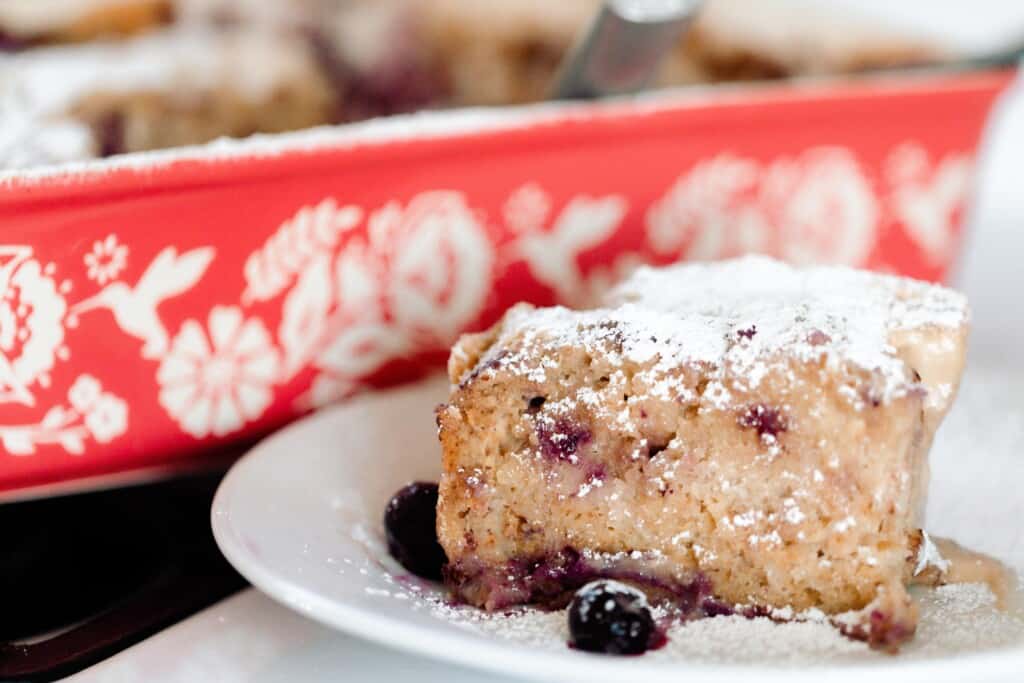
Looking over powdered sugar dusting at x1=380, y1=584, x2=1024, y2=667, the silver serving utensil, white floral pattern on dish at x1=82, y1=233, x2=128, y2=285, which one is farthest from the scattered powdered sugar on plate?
the silver serving utensil

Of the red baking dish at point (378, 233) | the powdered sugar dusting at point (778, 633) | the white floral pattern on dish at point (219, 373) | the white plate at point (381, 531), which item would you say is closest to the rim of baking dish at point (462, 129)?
the red baking dish at point (378, 233)

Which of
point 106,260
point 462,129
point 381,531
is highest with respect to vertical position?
point 462,129

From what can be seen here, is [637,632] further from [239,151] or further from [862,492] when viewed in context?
[239,151]

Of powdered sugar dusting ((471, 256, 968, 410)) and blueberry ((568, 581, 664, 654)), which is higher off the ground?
powdered sugar dusting ((471, 256, 968, 410))

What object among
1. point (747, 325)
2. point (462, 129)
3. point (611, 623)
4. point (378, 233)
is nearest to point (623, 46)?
point (462, 129)

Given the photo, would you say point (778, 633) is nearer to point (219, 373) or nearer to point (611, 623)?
point (611, 623)

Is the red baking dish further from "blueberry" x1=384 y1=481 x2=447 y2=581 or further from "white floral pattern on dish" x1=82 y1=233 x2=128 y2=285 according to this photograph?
"blueberry" x1=384 y1=481 x2=447 y2=581

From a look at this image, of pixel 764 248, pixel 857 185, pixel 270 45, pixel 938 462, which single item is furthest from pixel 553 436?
pixel 270 45
